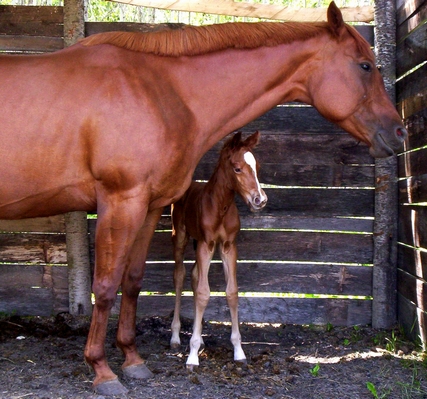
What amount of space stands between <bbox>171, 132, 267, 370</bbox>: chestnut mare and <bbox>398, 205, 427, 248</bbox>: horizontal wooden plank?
4.47ft

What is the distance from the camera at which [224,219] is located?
4641mm

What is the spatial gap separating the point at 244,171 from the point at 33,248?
250 cm

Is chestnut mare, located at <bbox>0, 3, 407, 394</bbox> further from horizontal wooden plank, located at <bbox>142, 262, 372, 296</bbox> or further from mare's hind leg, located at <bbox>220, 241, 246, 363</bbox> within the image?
horizontal wooden plank, located at <bbox>142, 262, 372, 296</bbox>

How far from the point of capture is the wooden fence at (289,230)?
5.40 m

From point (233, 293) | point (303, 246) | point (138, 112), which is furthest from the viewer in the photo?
point (303, 246)

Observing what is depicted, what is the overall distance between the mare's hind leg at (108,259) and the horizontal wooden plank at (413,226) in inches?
91.8

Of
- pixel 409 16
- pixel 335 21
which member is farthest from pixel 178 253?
pixel 409 16

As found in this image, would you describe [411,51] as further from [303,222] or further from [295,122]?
[303,222]

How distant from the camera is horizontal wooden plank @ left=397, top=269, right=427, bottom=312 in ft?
14.6

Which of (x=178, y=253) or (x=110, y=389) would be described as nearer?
(x=110, y=389)

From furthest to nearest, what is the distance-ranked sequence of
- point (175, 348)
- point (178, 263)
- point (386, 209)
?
1. point (386, 209)
2. point (178, 263)
3. point (175, 348)

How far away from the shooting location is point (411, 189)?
4.71m

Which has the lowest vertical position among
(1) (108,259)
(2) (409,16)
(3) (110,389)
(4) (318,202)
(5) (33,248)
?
(3) (110,389)

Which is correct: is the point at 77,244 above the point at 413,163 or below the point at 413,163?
below
